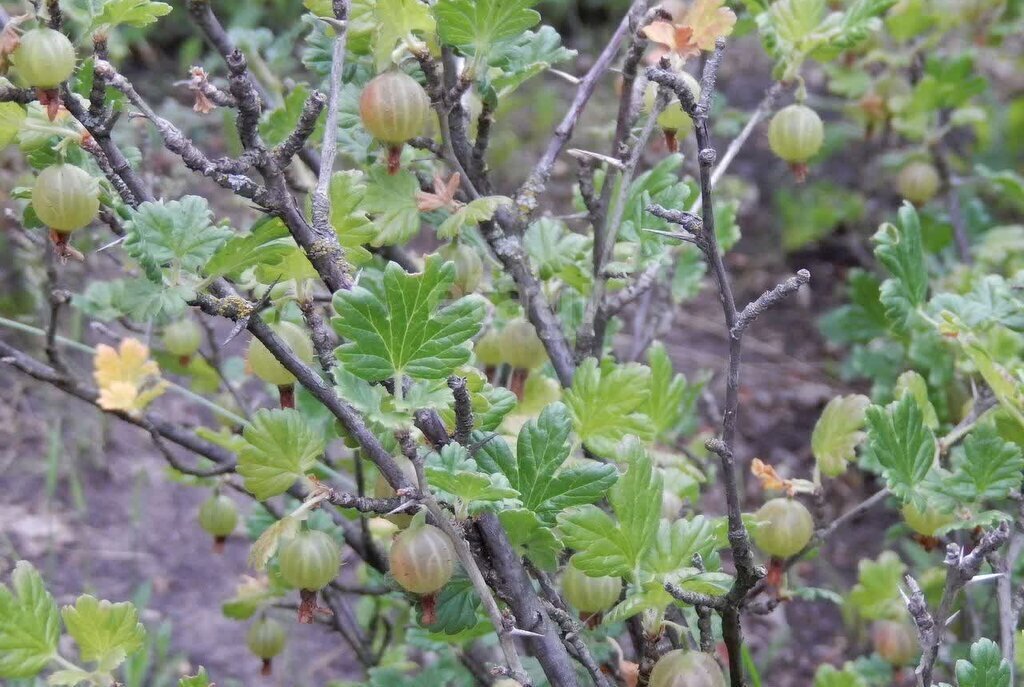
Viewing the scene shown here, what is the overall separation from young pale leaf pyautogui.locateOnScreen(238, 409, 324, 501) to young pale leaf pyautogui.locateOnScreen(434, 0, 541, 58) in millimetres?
383

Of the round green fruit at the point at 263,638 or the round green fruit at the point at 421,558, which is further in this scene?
the round green fruit at the point at 263,638

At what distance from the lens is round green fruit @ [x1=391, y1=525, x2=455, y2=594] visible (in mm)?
871

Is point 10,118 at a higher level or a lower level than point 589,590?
higher

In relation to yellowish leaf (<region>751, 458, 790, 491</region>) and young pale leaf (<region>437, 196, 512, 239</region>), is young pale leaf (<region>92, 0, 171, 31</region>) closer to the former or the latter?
young pale leaf (<region>437, 196, 512, 239</region>)

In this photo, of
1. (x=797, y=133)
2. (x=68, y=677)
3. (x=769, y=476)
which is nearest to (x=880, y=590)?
(x=769, y=476)

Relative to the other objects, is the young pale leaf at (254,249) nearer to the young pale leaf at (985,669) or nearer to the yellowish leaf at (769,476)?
the yellowish leaf at (769,476)

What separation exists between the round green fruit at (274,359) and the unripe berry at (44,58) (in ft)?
1.08

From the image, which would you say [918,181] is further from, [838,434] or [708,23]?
[708,23]

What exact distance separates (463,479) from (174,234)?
34cm

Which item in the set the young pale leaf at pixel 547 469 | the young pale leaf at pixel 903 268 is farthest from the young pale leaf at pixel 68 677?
the young pale leaf at pixel 903 268

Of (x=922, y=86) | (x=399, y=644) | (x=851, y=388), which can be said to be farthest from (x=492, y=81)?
(x=851, y=388)

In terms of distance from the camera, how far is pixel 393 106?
0.97 m

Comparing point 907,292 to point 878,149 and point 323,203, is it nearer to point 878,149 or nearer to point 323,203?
point 323,203

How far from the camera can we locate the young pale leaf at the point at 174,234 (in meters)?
0.88
